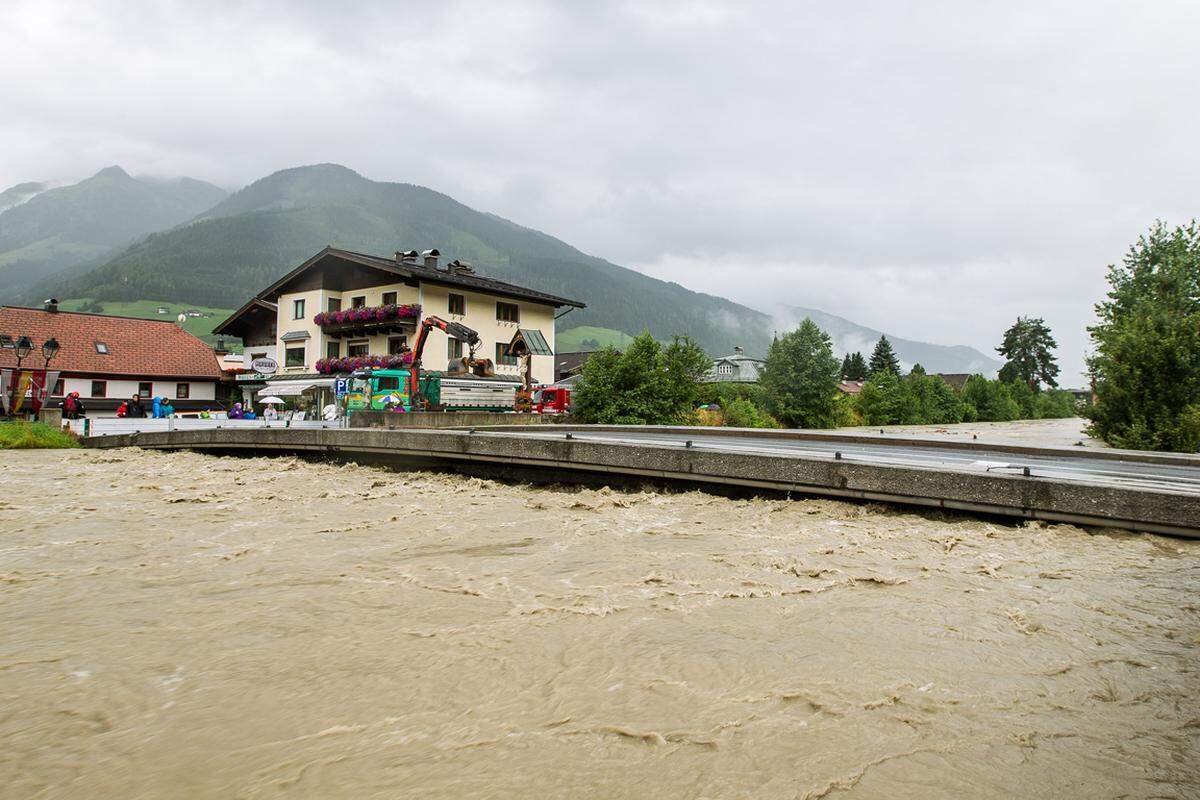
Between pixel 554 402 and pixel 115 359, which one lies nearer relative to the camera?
pixel 554 402

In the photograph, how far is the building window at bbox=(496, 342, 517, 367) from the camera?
41.9m

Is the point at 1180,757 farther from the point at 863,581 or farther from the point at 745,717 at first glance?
the point at 863,581

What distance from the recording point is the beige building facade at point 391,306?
128 ft

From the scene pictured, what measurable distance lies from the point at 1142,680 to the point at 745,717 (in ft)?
6.82

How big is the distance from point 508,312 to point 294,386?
13393 mm

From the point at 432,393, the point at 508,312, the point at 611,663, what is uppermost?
the point at 508,312

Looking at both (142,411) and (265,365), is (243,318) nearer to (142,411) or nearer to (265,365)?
(265,365)

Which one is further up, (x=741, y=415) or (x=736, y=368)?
(x=736, y=368)

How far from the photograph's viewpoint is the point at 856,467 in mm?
7785

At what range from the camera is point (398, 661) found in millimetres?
3801

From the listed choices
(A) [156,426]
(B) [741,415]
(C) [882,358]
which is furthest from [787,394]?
(C) [882,358]

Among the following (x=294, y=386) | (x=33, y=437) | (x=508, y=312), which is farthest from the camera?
(x=508, y=312)

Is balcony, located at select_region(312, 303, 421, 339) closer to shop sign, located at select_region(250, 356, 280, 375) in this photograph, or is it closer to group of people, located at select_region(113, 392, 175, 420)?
shop sign, located at select_region(250, 356, 280, 375)

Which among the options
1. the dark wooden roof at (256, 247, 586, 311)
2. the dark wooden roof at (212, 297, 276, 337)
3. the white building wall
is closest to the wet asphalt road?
the dark wooden roof at (256, 247, 586, 311)
